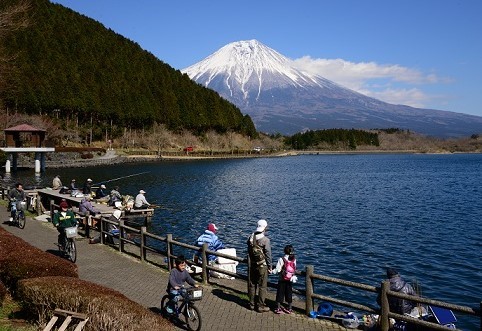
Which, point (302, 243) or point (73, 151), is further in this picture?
point (73, 151)

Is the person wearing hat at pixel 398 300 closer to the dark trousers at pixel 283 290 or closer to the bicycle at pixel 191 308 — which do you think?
the dark trousers at pixel 283 290

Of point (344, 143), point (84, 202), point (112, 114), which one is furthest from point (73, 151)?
point (344, 143)

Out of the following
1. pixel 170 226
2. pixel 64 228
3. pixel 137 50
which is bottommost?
pixel 170 226

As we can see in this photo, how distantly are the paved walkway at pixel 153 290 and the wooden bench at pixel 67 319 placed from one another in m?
2.96

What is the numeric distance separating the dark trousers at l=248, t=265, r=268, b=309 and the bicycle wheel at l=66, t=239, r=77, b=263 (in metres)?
6.73

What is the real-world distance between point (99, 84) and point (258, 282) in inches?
4453

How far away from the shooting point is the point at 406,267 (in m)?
18.8

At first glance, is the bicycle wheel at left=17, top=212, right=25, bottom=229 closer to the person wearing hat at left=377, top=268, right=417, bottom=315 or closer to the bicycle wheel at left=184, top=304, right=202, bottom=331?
the bicycle wheel at left=184, top=304, right=202, bottom=331

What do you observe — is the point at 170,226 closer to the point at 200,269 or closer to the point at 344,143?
the point at 200,269

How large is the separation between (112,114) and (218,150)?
33.1 meters

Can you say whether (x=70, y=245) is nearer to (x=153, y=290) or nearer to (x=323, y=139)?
(x=153, y=290)

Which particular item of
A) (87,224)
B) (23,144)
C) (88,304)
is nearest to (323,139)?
(23,144)

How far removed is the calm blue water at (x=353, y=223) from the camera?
59.1 ft

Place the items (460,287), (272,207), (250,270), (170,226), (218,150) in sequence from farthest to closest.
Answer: (218,150), (272,207), (170,226), (460,287), (250,270)
